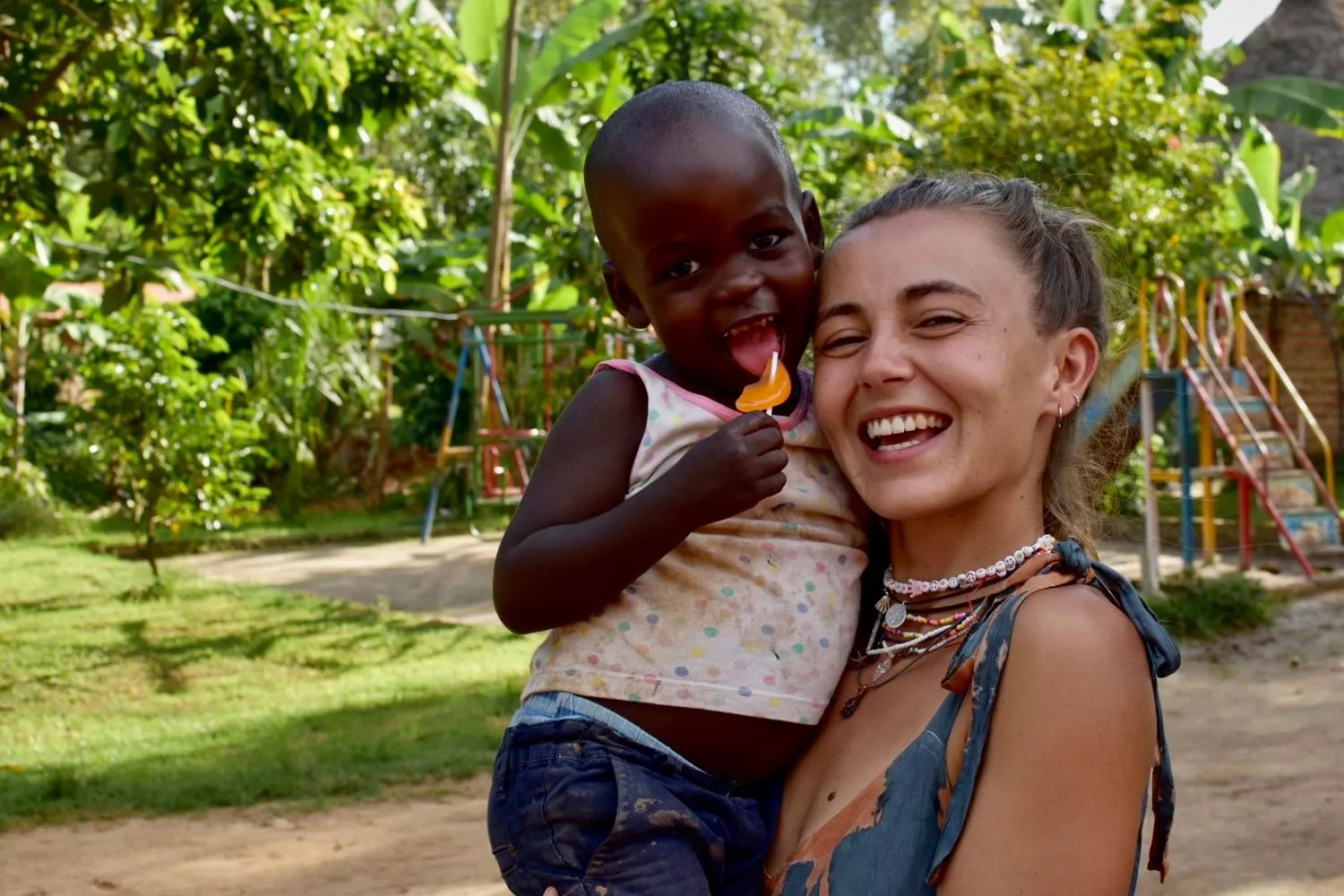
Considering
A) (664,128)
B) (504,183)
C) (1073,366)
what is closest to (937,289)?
(1073,366)

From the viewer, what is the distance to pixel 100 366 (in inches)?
446

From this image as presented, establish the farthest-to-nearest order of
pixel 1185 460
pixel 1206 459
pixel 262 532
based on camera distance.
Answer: pixel 262 532, pixel 1206 459, pixel 1185 460

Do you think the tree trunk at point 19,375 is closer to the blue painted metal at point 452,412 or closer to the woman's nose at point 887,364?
the blue painted metal at point 452,412

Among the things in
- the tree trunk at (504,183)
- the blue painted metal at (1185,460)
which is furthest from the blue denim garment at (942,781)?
the tree trunk at (504,183)

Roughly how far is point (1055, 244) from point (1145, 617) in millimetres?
557

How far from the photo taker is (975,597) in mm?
1896

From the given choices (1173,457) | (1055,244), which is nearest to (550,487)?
(1055,244)

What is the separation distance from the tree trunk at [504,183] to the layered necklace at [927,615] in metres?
10.3

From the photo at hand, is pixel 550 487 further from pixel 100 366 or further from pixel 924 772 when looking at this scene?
pixel 100 366

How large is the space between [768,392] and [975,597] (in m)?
0.38

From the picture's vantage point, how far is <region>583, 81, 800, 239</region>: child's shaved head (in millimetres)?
2027

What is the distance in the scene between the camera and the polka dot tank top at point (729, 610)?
1.92m

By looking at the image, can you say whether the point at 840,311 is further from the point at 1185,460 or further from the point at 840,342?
the point at 1185,460

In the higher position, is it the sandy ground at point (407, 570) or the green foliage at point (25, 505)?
the green foliage at point (25, 505)
